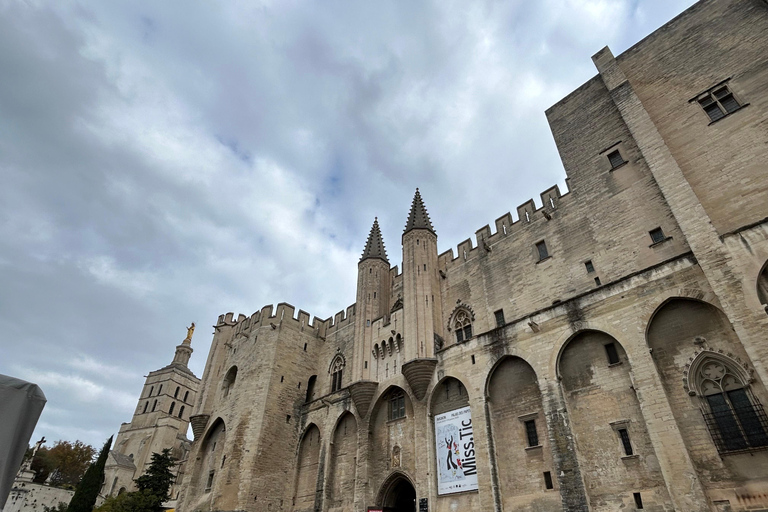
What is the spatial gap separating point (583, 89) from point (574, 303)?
456 inches

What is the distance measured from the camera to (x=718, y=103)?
1512 cm

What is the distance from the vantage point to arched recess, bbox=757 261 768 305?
10530 millimetres

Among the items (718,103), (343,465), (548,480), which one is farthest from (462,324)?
(718,103)

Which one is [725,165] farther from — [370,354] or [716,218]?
[370,354]

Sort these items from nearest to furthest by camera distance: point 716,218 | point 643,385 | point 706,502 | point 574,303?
1. point 706,502
2. point 643,385
3. point 716,218
4. point 574,303

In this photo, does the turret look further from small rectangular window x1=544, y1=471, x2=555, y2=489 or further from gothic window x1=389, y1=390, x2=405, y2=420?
small rectangular window x1=544, y1=471, x2=555, y2=489

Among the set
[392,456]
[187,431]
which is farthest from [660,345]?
[187,431]

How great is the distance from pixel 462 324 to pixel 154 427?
40.0 meters

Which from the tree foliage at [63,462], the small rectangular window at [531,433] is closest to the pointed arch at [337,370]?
the small rectangular window at [531,433]

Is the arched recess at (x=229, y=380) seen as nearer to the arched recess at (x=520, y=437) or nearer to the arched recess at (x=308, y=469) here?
the arched recess at (x=308, y=469)

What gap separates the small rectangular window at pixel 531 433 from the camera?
14.2 meters

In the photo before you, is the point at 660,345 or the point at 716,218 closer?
the point at 660,345

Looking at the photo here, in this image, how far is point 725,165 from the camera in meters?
13.9

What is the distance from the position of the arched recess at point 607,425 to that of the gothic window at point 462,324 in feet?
18.0
